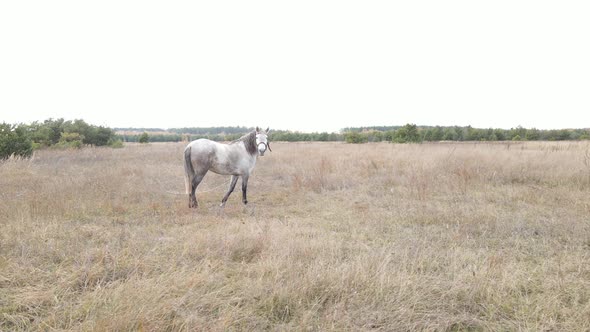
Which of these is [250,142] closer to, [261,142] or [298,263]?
[261,142]

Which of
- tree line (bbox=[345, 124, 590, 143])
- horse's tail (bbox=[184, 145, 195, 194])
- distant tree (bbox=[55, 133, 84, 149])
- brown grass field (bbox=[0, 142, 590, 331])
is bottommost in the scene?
brown grass field (bbox=[0, 142, 590, 331])

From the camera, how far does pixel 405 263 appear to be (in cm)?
332

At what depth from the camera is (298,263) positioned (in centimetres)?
Result: 323

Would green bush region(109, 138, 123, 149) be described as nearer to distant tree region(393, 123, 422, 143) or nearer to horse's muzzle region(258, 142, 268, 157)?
horse's muzzle region(258, 142, 268, 157)

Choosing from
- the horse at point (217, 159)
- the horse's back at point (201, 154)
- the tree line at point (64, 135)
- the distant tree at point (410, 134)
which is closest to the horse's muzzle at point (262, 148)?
the horse at point (217, 159)

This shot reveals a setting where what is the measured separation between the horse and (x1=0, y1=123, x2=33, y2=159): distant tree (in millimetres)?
11313

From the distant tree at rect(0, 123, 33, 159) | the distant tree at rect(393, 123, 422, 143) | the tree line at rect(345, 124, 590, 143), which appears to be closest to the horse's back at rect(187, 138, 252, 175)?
the distant tree at rect(0, 123, 33, 159)

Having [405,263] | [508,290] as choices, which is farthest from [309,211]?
[508,290]

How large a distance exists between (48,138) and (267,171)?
19092 mm

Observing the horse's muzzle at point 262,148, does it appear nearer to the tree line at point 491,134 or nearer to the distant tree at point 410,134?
the distant tree at point 410,134

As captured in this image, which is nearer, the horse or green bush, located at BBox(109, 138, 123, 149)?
the horse

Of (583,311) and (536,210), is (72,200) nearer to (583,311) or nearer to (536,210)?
(583,311)

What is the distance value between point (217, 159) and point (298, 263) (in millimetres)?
4366

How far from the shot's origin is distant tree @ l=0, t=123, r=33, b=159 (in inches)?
505
